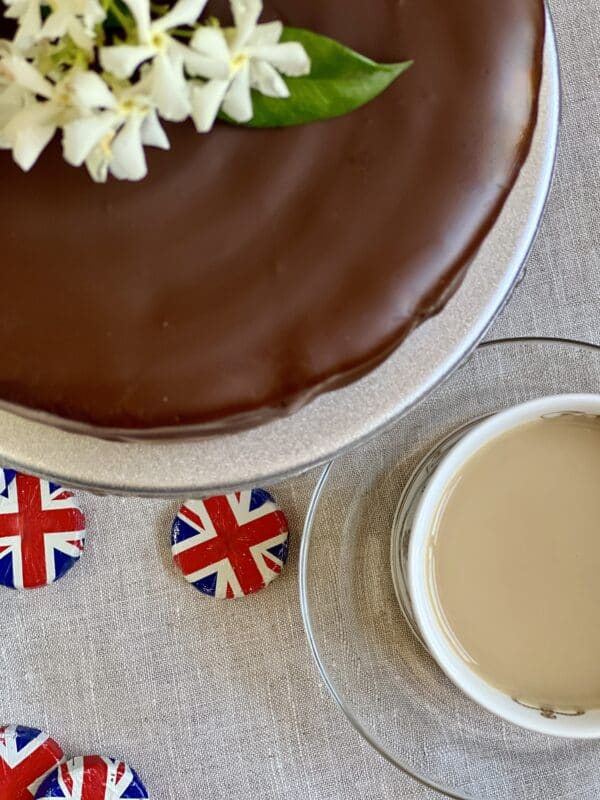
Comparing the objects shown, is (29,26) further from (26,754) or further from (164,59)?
(26,754)

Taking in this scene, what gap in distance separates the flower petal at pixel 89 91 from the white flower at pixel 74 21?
0.02 meters

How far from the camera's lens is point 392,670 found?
0.92 m

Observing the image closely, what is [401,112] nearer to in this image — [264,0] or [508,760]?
[264,0]

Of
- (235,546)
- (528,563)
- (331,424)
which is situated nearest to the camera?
(331,424)

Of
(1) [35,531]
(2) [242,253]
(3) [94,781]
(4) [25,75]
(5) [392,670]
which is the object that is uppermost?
(4) [25,75]

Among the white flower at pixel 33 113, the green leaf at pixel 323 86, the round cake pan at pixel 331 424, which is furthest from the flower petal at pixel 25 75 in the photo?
the round cake pan at pixel 331 424

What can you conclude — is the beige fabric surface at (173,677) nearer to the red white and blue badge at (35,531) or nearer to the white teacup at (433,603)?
the red white and blue badge at (35,531)

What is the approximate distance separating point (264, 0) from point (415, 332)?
0.71 ft

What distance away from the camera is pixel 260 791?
3.14 ft

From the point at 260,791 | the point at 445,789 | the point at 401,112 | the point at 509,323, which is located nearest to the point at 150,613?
the point at 260,791

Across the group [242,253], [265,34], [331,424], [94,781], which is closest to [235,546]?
[94,781]

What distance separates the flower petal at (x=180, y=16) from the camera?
47 centimetres

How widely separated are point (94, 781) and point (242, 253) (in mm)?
607

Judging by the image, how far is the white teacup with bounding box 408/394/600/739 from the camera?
2.64ft
